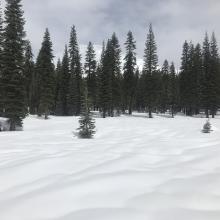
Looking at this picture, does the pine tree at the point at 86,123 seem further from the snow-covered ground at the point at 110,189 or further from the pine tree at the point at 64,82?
the pine tree at the point at 64,82

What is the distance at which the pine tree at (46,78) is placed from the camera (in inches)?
2112

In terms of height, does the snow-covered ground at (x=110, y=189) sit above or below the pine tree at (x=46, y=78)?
below

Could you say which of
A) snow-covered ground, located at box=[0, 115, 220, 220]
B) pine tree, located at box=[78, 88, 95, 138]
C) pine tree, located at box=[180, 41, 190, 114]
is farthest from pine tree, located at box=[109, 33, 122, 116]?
snow-covered ground, located at box=[0, 115, 220, 220]

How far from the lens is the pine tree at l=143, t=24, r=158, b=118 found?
2510 inches

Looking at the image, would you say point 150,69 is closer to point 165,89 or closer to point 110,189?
point 165,89

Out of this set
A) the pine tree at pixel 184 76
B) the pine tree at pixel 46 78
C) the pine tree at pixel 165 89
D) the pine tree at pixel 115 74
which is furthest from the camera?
the pine tree at pixel 165 89

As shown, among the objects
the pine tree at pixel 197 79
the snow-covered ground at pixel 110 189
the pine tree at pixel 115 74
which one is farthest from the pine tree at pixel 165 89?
the snow-covered ground at pixel 110 189

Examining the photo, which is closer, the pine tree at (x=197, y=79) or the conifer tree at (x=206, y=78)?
the conifer tree at (x=206, y=78)

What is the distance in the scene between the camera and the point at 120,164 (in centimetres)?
771

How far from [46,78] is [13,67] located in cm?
2115

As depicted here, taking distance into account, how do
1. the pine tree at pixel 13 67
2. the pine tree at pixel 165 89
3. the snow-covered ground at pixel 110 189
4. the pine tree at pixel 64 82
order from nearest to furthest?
the snow-covered ground at pixel 110 189
the pine tree at pixel 13 67
the pine tree at pixel 64 82
the pine tree at pixel 165 89

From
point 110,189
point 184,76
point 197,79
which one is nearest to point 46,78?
point 197,79

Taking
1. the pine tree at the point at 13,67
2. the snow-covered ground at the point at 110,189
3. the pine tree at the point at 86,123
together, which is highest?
the pine tree at the point at 13,67

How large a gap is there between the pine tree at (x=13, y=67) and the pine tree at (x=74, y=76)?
30010mm
